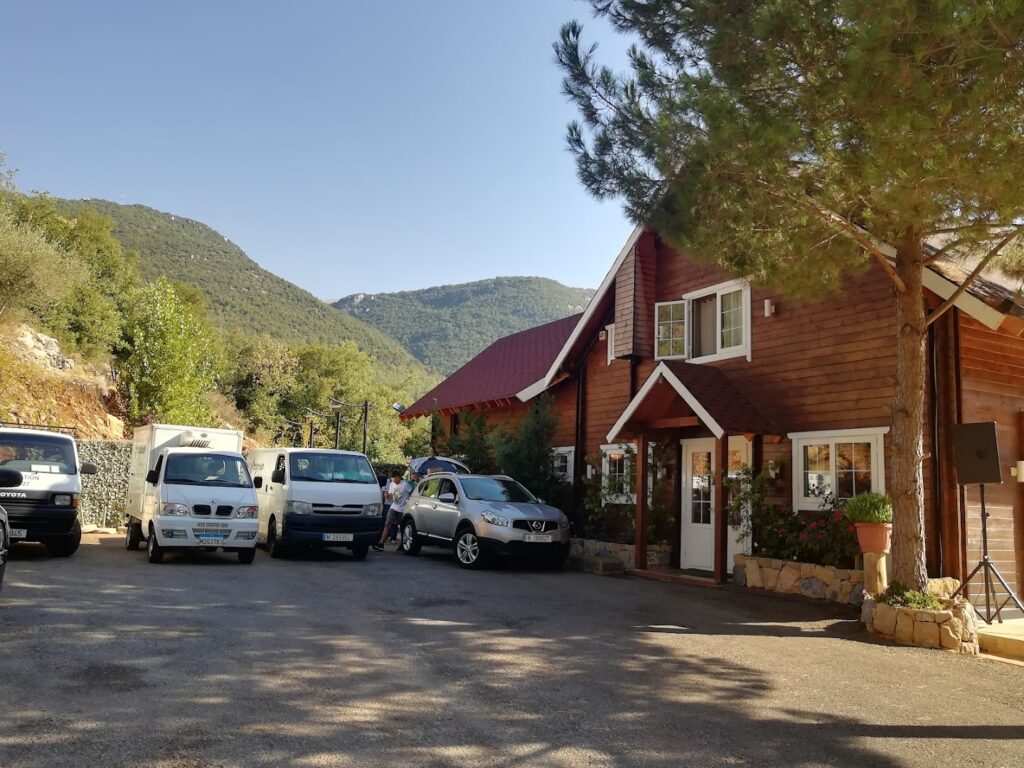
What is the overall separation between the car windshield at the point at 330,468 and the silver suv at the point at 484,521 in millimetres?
1264

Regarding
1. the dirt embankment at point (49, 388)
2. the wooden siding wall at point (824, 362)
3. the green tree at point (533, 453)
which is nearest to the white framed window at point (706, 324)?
the wooden siding wall at point (824, 362)

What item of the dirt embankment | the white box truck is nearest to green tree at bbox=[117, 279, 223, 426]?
the dirt embankment

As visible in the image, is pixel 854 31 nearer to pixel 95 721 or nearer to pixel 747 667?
pixel 747 667

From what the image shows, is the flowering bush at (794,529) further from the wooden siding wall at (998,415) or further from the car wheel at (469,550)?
the car wheel at (469,550)

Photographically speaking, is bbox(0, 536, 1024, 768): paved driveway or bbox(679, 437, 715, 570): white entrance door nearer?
bbox(0, 536, 1024, 768): paved driveway

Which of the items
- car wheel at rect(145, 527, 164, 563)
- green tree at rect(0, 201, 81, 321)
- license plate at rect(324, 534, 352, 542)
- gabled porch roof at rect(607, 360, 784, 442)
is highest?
green tree at rect(0, 201, 81, 321)

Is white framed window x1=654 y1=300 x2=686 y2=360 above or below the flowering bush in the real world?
above

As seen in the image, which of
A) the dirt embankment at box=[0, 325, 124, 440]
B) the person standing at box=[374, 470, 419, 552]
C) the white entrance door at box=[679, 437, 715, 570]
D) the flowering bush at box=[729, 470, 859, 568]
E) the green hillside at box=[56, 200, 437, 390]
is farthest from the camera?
the green hillside at box=[56, 200, 437, 390]

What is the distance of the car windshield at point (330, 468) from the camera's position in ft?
49.2

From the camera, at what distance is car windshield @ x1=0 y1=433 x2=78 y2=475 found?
12953 mm

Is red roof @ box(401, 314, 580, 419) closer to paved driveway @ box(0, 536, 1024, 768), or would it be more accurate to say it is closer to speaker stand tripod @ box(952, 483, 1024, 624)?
paved driveway @ box(0, 536, 1024, 768)

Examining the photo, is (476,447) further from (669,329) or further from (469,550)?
(669,329)

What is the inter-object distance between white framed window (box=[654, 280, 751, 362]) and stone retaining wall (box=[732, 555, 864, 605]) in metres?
3.75

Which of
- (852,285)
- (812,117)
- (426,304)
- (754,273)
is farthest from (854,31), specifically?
(426,304)
